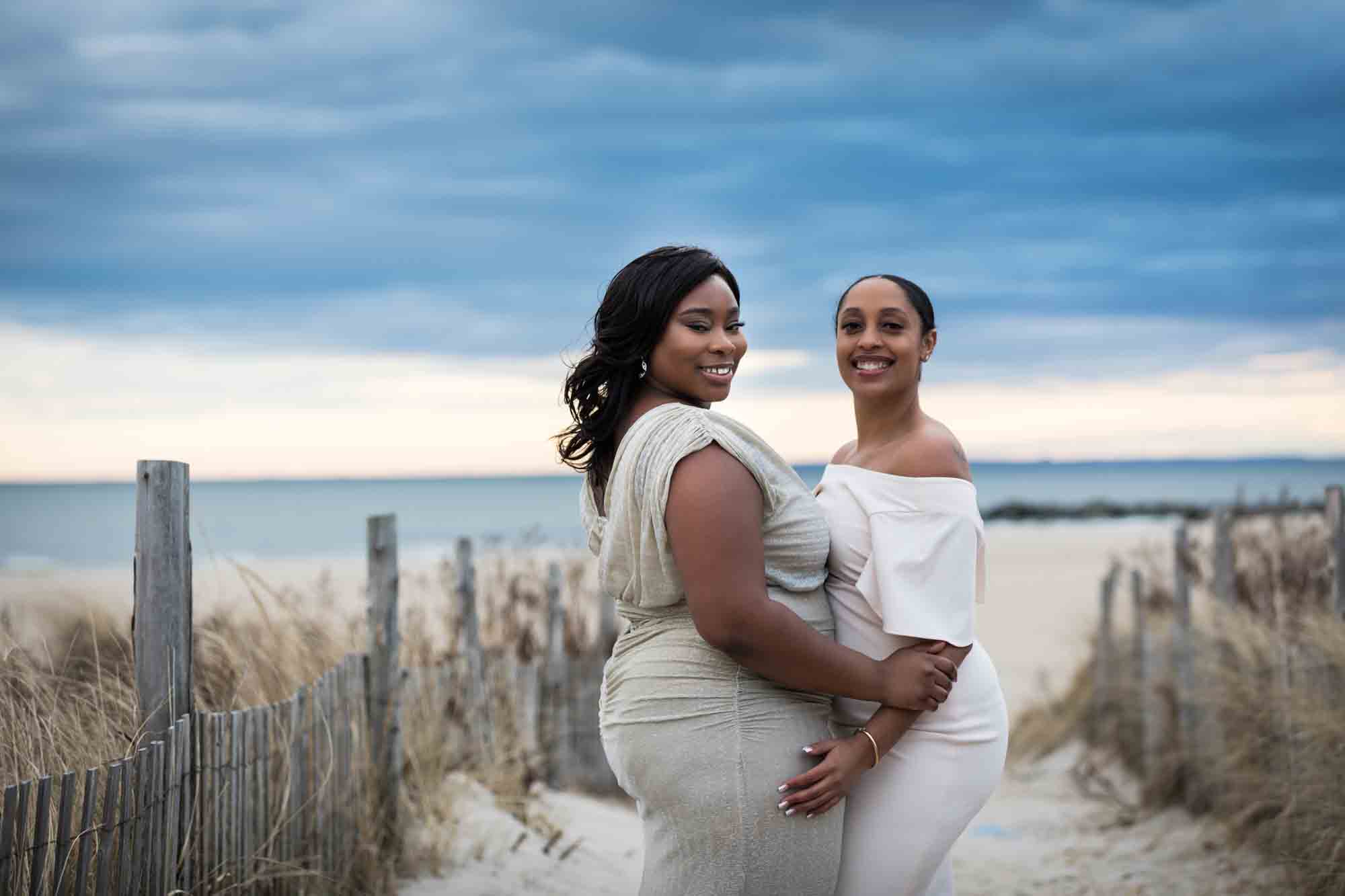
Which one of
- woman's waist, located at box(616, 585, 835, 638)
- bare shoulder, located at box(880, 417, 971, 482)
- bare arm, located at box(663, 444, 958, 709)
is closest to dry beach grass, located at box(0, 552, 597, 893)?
woman's waist, located at box(616, 585, 835, 638)

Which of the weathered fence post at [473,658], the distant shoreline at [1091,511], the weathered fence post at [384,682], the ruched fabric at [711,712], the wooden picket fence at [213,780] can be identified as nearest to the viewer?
the ruched fabric at [711,712]

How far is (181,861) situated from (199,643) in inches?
73.7

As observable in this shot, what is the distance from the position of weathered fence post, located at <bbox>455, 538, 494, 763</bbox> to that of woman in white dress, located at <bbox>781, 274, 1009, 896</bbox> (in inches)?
192

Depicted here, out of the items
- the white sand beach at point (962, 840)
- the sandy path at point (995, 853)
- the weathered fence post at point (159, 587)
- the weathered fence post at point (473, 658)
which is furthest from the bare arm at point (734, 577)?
the weathered fence post at point (473, 658)

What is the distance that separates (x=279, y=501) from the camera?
2387 inches

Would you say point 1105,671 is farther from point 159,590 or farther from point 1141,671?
point 159,590

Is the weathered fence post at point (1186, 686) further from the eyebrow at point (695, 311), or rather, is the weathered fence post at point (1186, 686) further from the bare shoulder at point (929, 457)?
the eyebrow at point (695, 311)

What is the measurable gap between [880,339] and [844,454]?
17.2 inches

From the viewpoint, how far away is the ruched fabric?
286 cm

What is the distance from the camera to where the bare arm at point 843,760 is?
288 centimetres

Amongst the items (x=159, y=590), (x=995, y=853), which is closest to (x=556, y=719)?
(x=995, y=853)

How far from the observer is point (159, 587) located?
4047mm

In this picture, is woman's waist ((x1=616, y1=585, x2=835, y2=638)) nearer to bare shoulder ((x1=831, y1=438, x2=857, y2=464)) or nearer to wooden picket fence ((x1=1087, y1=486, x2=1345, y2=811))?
bare shoulder ((x1=831, y1=438, x2=857, y2=464))

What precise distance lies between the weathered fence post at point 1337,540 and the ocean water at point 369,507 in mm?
3883
